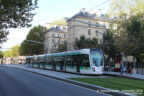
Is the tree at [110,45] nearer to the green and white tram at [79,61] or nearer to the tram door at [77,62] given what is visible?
the green and white tram at [79,61]

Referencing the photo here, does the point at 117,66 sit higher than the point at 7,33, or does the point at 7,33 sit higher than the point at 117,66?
the point at 7,33

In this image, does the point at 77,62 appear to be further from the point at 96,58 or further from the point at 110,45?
the point at 110,45

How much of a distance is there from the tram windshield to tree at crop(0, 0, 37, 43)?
33.1 ft

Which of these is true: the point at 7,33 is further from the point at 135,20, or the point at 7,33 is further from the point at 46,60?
the point at 135,20

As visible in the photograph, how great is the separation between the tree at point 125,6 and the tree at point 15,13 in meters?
32.6

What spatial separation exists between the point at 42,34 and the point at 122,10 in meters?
42.1

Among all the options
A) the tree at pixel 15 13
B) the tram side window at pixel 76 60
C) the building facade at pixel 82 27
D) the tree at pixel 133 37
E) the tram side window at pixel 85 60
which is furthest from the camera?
the building facade at pixel 82 27

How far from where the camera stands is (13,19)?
46.9 ft

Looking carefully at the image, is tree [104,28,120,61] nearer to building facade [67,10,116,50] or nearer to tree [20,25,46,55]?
building facade [67,10,116,50]

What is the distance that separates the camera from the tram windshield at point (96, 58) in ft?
72.6

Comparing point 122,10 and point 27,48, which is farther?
point 27,48

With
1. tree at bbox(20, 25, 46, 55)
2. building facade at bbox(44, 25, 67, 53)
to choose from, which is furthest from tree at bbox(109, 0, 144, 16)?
tree at bbox(20, 25, 46, 55)

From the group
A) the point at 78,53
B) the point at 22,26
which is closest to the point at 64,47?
the point at 78,53

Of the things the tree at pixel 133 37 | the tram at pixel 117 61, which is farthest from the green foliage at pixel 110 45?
the tram at pixel 117 61
